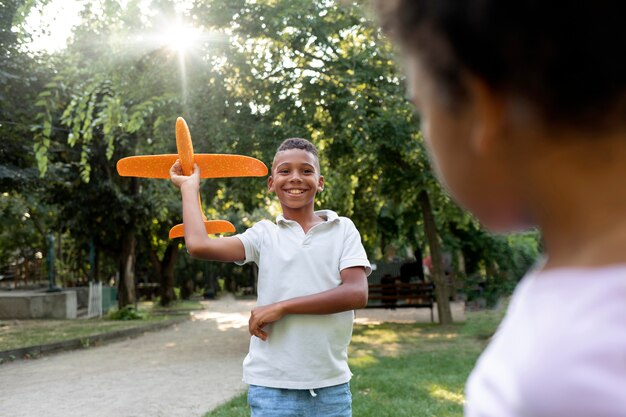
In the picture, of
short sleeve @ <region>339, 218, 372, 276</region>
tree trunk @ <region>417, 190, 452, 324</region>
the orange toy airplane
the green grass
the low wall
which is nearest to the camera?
the orange toy airplane

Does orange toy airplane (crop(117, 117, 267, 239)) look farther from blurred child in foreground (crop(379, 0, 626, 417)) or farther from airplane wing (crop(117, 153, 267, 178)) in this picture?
blurred child in foreground (crop(379, 0, 626, 417))

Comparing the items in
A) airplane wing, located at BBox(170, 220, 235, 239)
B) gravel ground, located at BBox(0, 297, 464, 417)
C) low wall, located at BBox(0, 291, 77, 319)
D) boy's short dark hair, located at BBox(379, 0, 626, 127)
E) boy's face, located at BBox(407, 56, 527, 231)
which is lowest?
gravel ground, located at BBox(0, 297, 464, 417)

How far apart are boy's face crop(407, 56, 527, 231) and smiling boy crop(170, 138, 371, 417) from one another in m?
1.73

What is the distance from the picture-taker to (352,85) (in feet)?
38.5

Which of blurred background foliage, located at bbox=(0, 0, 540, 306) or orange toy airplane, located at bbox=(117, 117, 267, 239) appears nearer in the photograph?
orange toy airplane, located at bbox=(117, 117, 267, 239)

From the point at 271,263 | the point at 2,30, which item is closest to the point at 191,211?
the point at 271,263

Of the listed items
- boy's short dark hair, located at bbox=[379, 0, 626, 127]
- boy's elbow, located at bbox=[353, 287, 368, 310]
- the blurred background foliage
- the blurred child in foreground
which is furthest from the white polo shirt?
the blurred background foliage

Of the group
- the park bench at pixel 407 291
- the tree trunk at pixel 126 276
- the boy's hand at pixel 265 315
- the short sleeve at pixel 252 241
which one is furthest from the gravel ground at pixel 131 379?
the tree trunk at pixel 126 276

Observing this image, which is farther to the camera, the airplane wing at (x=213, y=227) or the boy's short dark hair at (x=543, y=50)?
the airplane wing at (x=213, y=227)

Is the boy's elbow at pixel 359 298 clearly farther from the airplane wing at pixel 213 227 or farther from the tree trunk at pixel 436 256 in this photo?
the tree trunk at pixel 436 256

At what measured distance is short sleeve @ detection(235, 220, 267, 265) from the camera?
261 centimetres

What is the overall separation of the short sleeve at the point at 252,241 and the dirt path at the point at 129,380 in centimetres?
466

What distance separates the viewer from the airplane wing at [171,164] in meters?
2.08

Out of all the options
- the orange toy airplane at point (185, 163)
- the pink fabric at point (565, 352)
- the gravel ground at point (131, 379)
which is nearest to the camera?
the pink fabric at point (565, 352)
